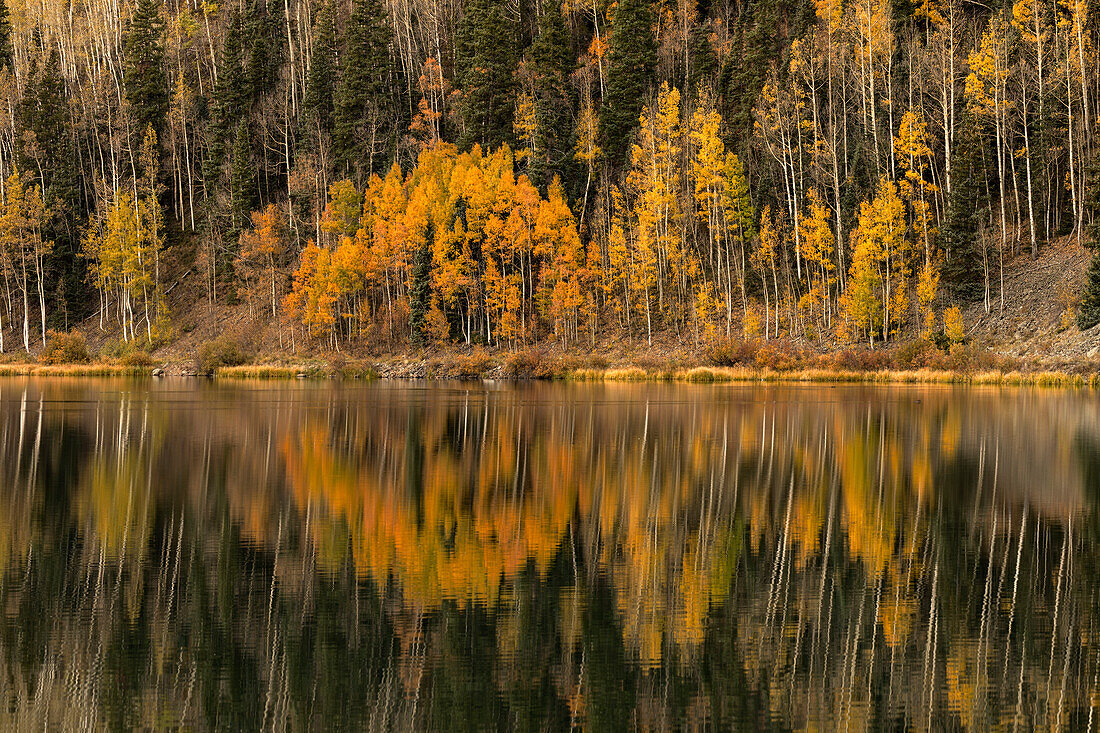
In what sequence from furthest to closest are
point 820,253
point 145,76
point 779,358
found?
point 145,76 < point 820,253 < point 779,358

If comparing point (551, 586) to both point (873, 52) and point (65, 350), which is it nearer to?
point (873, 52)

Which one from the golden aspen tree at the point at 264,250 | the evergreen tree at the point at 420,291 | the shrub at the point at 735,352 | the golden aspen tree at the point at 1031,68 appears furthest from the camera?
the golden aspen tree at the point at 264,250

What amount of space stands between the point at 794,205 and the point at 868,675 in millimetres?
60365

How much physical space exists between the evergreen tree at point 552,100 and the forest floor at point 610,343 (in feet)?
48.6

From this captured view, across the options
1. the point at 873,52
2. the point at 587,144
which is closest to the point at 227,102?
the point at 587,144

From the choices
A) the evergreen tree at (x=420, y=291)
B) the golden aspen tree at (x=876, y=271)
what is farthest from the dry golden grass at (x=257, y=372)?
the golden aspen tree at (x=876, y=271)

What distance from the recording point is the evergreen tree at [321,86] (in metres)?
90.2

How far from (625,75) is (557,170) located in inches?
344

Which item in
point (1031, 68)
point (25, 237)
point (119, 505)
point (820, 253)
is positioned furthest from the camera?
point (25, 237)

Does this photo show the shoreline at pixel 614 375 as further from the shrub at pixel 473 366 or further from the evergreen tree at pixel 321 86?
the evergreen tree at pixel 321 86

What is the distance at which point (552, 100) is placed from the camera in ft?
270

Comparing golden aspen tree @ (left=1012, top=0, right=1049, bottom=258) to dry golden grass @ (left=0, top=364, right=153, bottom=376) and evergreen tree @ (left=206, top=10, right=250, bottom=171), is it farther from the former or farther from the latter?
evergreen tree @ (left=206, top=10, right=250, bottom=171)

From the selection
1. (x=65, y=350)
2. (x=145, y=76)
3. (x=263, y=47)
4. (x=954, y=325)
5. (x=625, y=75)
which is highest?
(x=263, y=47)

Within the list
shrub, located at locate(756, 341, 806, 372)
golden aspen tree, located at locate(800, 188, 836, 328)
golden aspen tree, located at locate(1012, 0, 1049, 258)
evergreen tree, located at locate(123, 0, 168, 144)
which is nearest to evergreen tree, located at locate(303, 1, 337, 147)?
evergreen tree, located at locate(123, 0, 168, 144)
